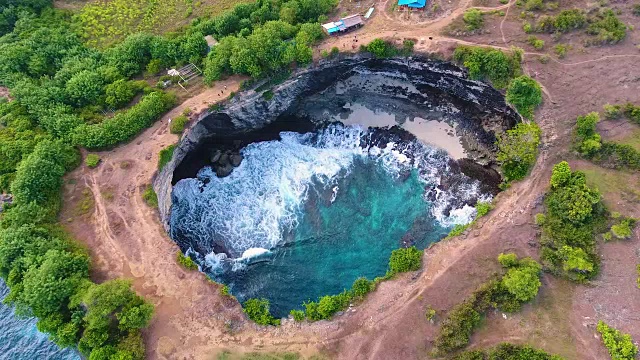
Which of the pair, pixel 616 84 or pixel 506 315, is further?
pixel 616 84

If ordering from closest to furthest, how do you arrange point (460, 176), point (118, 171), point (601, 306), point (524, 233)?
point (601, 306) < point (524, 233) < point (118, 171) < point (460, 176)

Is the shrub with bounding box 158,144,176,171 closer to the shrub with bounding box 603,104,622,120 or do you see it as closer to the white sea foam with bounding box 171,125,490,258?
the white sea foam with bounding box 171,125,490,258

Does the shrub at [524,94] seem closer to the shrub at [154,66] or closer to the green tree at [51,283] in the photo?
the shrub at [154,66]

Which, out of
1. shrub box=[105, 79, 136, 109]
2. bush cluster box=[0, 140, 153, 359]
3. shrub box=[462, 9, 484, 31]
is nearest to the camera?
bush cluster box=[0, 140, 153, 359]

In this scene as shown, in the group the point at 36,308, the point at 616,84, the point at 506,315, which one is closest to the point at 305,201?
the point at 506,315

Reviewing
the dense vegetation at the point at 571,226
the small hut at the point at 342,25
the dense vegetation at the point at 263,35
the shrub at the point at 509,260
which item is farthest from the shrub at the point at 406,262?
the small hut at the point at 342,25

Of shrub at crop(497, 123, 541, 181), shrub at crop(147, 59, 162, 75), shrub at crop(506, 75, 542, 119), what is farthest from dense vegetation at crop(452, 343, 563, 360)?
shrub at crop(147, 59, 162, 75)

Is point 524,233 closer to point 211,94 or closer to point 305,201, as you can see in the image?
point 305,201
